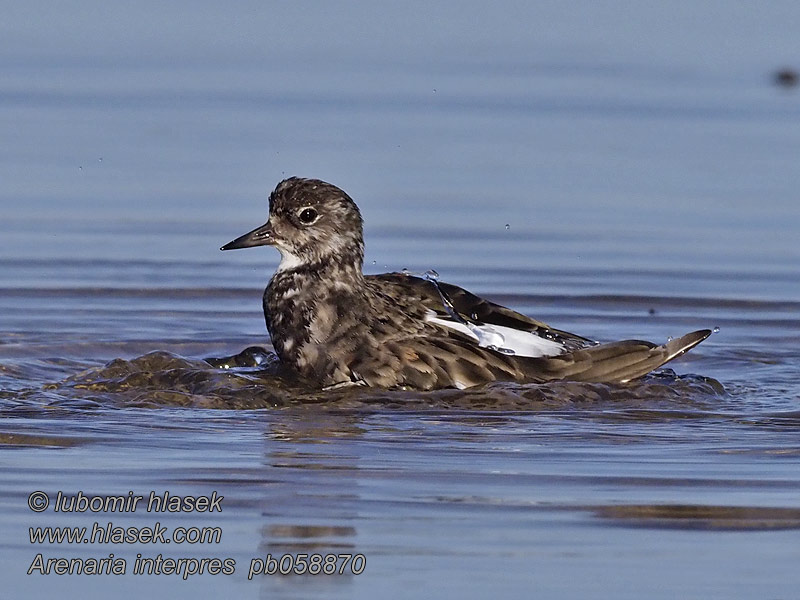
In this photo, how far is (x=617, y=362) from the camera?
998 centimetres

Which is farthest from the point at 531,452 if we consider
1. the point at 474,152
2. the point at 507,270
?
the point at 474,152

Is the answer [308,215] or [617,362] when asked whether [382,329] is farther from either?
[617,362]

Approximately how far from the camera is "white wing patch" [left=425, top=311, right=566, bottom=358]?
10.0 meters

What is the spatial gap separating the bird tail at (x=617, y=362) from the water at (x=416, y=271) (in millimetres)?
130

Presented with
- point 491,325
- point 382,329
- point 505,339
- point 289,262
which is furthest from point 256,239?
point 505,339

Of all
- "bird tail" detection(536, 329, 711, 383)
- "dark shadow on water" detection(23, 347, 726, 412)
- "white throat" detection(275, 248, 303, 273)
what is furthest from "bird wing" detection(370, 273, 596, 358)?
"white throat" detection(275, 248, 303, 273)

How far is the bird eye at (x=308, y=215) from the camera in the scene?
406 inches

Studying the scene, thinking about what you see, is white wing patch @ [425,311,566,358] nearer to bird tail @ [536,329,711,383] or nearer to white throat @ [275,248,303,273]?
bird tail @ [536,329,711,383]

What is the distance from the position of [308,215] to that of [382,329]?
82 centimetres

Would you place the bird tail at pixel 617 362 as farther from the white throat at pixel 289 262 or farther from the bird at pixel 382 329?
the white throat at pixel 289 262

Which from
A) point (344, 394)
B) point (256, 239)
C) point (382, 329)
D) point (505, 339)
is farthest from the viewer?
point (256, 239)

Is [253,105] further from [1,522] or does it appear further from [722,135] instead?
[1,522]

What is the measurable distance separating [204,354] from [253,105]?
5.88m

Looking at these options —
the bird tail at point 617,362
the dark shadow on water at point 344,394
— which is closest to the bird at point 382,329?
the bird tail at point 617,362
